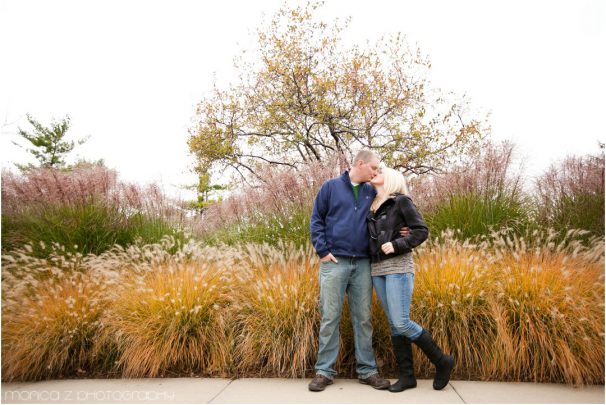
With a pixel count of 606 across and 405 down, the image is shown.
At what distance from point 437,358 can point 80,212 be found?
15.4ft

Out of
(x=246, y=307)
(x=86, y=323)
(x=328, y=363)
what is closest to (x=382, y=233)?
(x=328, y=363)

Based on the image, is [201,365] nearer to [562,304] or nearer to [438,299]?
[438,299]

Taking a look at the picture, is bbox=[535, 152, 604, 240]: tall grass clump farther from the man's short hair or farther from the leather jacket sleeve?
the man's short hair

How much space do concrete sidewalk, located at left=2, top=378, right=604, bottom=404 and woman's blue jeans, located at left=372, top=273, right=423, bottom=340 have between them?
1.63 ft

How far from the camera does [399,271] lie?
3650mm

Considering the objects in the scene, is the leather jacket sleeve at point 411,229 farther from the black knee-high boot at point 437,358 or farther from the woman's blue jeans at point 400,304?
the black knee-high boot at point 437,358

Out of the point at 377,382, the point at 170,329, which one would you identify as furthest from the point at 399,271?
the point at 170,329

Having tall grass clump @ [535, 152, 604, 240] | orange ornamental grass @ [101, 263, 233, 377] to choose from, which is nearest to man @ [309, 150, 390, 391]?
orange ornamental grass @ [101, 263, 233, 377]

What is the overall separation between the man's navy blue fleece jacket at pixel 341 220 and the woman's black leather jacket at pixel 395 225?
9cm

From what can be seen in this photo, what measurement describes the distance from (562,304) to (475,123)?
12.5 m

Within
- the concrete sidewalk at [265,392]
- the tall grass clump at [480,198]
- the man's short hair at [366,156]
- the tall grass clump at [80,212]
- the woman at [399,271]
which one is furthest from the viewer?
the tall grass clump at [480,198]

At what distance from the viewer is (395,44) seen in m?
15.4

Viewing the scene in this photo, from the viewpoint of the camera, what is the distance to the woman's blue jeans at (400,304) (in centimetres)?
358

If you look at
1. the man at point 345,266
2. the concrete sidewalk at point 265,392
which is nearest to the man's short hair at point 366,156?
the man at point 345,266
